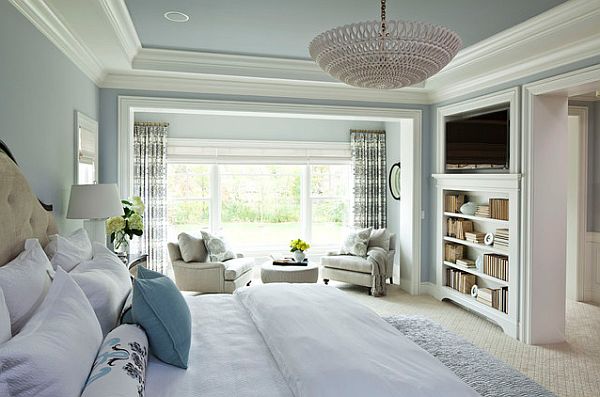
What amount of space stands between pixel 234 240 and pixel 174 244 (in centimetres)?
177

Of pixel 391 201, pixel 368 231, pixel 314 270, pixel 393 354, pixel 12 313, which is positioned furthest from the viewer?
pixel 391 201

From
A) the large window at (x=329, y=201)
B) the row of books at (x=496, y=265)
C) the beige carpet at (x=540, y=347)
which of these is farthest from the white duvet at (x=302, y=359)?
the large window at (x=329, y=201)

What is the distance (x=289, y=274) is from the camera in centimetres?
555

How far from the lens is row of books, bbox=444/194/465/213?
5.47m

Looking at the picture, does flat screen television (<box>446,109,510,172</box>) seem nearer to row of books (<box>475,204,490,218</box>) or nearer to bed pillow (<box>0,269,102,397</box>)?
row of books (<box>475,204,490,218</box>)

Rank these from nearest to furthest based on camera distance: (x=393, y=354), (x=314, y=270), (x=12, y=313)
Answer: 1. (x=12, y=313)
2. (x=393, y=354)
3. (x=314, y=270)

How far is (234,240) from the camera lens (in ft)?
24.5

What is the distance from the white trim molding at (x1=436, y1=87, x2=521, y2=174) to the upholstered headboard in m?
4.00

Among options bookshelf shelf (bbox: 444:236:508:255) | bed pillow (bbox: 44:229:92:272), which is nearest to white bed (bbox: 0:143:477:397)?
bed pillow (bbox: 44:229:92:272)

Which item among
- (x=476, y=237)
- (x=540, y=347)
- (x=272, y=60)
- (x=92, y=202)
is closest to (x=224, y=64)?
(x=272, y=60)

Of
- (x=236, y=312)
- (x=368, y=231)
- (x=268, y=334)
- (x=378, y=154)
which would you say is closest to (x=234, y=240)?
(x=368, y=231)

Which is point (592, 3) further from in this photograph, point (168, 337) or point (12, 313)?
point (12, 313)

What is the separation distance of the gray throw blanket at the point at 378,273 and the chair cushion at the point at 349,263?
0.06 m

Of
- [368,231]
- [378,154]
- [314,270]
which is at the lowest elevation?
[314,270]
